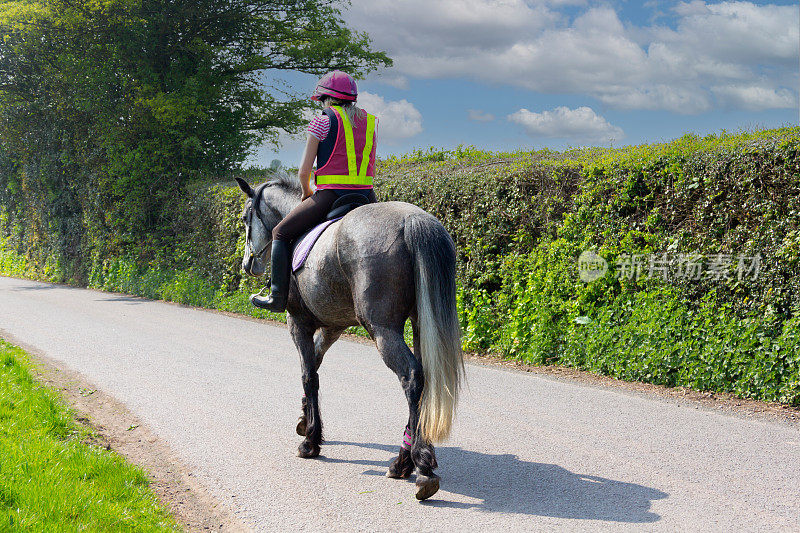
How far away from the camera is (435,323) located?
14.4ft

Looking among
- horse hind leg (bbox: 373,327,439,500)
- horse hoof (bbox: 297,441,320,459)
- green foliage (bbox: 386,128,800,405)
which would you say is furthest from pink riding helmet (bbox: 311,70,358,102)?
green foliage (bbox: 386,128,800,405)

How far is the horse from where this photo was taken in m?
4.32

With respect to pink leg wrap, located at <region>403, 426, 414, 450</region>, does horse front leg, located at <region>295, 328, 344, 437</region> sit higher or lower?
higher

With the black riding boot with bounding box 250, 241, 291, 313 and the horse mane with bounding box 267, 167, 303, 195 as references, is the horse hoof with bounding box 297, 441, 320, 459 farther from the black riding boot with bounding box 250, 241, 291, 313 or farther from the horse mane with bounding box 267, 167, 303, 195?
the horse mane with bounding box 267, 167, 303, 195

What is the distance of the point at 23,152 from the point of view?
76.4 ft

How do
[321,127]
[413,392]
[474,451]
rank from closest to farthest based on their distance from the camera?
[413,392] → [321,127] → [474,451]

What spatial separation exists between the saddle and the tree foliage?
14.8 metres

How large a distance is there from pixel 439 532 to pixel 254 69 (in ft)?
68.6

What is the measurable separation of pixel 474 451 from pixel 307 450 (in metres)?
1.35

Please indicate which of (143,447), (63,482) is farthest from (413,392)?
(143,447)

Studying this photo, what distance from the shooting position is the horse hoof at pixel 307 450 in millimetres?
5277

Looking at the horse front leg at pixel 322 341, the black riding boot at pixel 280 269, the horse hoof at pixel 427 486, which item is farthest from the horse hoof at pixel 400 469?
the black riding boot at pixel 280 269

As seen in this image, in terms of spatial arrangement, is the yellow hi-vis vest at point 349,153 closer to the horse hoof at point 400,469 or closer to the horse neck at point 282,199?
the horse neck at point 282,199

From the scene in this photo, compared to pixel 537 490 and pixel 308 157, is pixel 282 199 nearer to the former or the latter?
pixel 308 157
